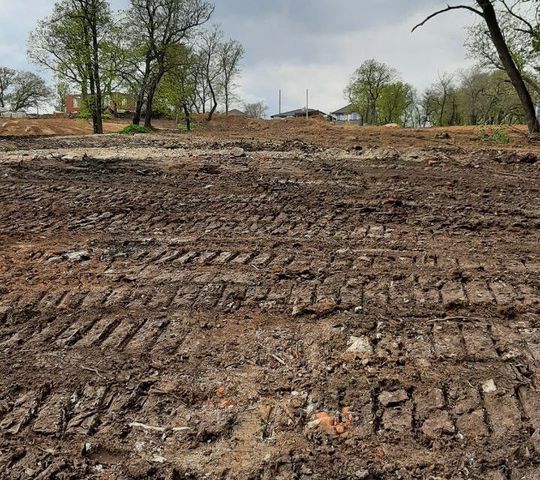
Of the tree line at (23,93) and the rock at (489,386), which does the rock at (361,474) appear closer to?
the rock at (489,386)

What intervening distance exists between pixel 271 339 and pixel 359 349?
1.74 feet

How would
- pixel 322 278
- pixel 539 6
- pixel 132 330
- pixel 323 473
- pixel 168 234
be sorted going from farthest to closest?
pixel 539 6, pixel 168 234, pixel 322 278, pixel 132 330, pixel 323 473

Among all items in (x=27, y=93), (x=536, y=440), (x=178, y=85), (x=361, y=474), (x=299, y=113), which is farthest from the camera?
(x=299, y=113)

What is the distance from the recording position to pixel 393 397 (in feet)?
7.98

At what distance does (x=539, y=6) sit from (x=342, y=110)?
82993 mm

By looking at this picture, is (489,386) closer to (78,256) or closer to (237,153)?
(78,256)

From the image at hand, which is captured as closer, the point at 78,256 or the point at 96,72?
the point at 78,256

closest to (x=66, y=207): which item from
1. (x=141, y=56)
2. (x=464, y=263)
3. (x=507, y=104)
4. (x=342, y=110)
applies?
(x=464, y=263)

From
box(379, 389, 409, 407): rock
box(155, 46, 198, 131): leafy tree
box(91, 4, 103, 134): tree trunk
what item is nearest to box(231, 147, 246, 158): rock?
box(379, 389, 409, 407): rock

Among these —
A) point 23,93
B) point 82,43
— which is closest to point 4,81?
point 23,93

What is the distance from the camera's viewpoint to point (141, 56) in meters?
24.9

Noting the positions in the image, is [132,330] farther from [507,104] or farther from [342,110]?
[342,110]

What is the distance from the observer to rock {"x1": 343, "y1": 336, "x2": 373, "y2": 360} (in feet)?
9.06

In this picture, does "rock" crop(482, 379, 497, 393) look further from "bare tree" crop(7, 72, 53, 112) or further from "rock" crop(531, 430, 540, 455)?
"bare tree" crop(7, 72, 53, 112)
